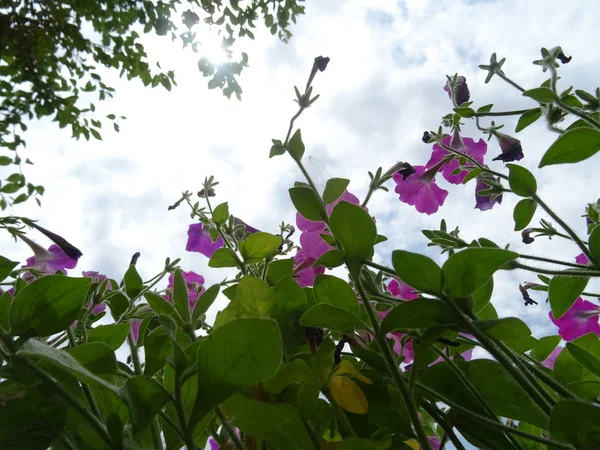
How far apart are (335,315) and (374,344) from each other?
0.34ft

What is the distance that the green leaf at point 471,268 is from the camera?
9.8 inches

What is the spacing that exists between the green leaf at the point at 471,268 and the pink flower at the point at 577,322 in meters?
0.36

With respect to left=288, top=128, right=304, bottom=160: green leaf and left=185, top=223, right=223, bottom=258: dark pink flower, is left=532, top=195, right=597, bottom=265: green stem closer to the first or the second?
left=288, top=128, right=304, bottom=160: green leaf

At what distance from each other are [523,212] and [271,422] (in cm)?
36

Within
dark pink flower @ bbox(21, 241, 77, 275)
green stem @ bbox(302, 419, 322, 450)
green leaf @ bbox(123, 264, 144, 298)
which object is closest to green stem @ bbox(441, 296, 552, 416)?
green stem @ bbox(302, 419, 322, 450)

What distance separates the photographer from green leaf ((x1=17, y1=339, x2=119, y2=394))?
20 centimetres

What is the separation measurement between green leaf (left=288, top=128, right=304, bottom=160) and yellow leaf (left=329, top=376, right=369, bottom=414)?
174 millimetres

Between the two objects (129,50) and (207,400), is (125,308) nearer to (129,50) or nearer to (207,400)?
(207,400)

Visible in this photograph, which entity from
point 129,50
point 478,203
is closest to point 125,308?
point 478,203

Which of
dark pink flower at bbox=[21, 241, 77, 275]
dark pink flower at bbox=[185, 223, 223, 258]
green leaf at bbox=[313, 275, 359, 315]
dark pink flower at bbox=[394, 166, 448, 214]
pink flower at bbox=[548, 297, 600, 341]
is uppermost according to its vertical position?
dark pink flower at bbox=[394, 166, 448, 214]

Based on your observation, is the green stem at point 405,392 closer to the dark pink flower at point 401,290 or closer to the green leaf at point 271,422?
the green leaf at point 271,422

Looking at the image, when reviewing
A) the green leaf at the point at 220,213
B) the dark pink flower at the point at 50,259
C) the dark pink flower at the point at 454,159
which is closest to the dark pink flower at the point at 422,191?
the dark pink flower at the point at 454,159

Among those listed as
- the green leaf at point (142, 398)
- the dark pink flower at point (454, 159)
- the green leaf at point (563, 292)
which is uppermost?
the dark pink flower at point (454, 159)

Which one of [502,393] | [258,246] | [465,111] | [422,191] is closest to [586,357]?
[502,393]
